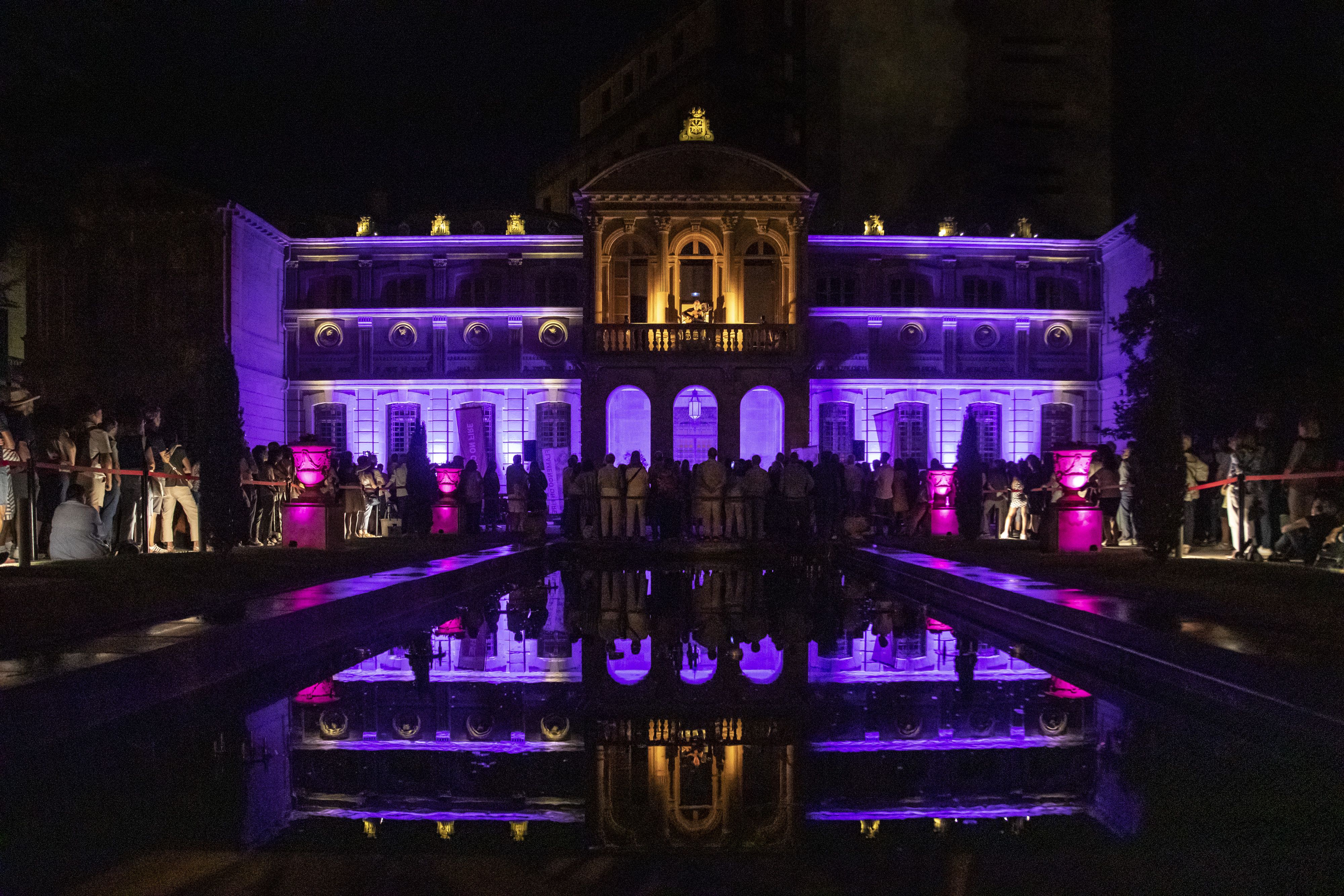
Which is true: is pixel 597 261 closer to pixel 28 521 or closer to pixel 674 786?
pixel 28 521

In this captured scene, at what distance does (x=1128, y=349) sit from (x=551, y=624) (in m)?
23.2

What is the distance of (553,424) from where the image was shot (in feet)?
134

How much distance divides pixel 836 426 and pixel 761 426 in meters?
3.06

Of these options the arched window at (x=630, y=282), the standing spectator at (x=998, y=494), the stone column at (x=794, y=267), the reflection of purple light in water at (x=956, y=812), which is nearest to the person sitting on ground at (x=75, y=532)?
the reflection of purple light in water at (x=956, y=812)

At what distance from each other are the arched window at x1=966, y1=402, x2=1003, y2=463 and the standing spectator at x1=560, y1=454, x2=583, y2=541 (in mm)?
22430

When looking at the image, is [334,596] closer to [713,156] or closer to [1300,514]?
[1300,514]

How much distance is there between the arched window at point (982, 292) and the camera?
4178cm

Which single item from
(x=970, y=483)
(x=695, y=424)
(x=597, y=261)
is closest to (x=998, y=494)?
(x=970, y=483)

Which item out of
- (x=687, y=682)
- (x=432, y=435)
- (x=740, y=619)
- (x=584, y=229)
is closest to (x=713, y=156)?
(x=584, y=229)

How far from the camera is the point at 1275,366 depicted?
2020 cm

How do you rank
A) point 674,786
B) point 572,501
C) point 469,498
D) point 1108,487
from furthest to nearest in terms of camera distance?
point 469,498, point 572,501, point 1108,487, point 674,786

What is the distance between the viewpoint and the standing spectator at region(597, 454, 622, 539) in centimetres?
2028

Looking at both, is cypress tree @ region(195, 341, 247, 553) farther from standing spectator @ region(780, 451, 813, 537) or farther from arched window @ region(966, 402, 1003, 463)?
arched window @ region(966, 402, 1003, 463)

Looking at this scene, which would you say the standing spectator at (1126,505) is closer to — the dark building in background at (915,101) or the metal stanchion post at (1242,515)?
the metal stanchion post at (1242,515)
